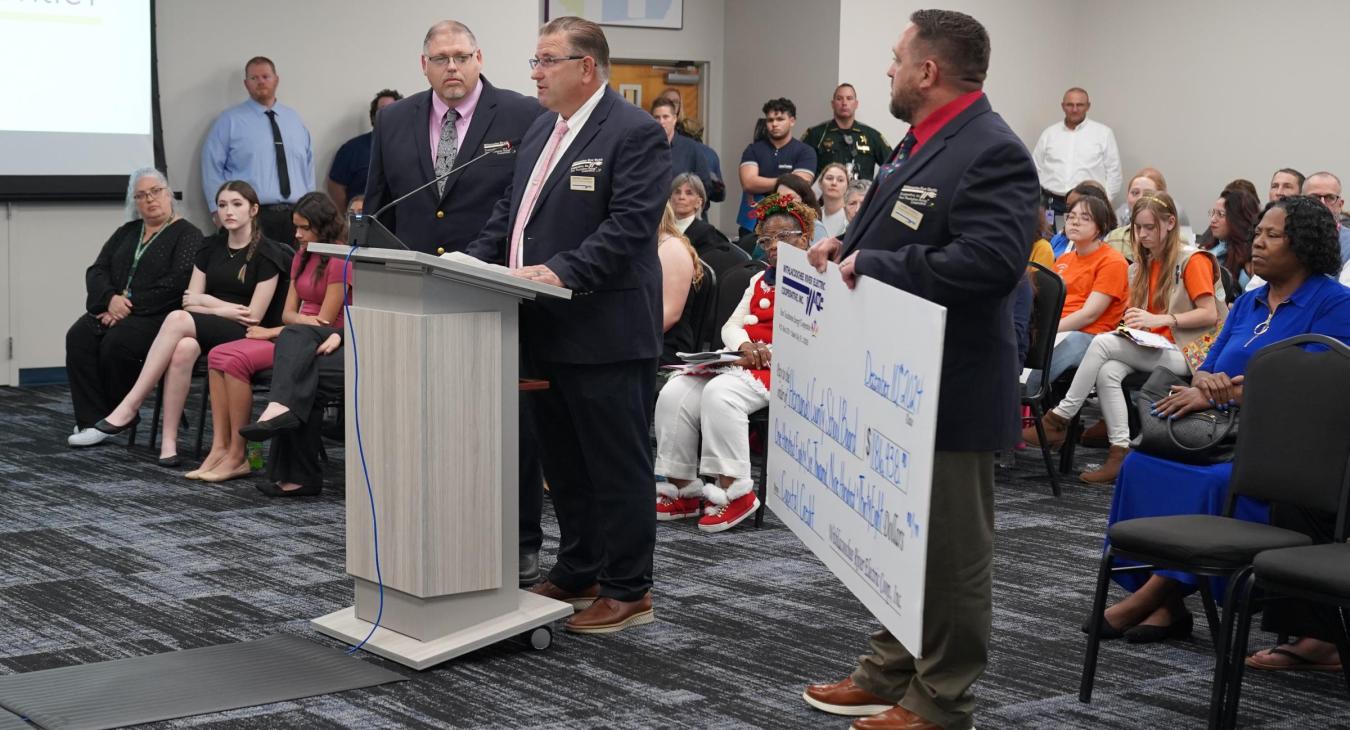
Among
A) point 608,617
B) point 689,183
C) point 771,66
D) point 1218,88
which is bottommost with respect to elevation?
point 608,617

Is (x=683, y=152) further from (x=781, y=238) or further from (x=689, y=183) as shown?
(x=781, y=238)

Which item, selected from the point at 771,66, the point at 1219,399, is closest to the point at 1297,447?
the point at 1219,399

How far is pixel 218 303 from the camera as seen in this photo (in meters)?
6.34

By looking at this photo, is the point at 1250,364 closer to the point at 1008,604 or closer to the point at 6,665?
the point at 1008,604

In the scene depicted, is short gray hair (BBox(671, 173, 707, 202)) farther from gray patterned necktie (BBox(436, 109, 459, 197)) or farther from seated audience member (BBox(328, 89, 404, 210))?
seated audience member (BBox(328, 89, 404, 210))

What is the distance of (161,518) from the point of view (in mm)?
5090

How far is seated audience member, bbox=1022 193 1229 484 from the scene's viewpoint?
6.12 m

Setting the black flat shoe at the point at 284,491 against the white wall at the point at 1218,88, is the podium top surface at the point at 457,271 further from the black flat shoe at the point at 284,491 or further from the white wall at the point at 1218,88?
the white wall at the point at 1218,88

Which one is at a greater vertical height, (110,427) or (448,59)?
(448,59)

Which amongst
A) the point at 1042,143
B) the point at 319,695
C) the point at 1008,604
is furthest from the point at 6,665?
Answer: the point at 1042,143

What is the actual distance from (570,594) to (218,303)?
9.98 feet

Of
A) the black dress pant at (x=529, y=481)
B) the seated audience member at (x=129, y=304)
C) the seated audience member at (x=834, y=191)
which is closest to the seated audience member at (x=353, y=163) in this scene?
the seated audience member at (x=129, y=304)

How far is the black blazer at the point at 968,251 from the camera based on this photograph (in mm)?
2645

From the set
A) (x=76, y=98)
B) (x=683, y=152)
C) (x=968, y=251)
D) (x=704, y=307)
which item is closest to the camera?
(x=968, y=251)
